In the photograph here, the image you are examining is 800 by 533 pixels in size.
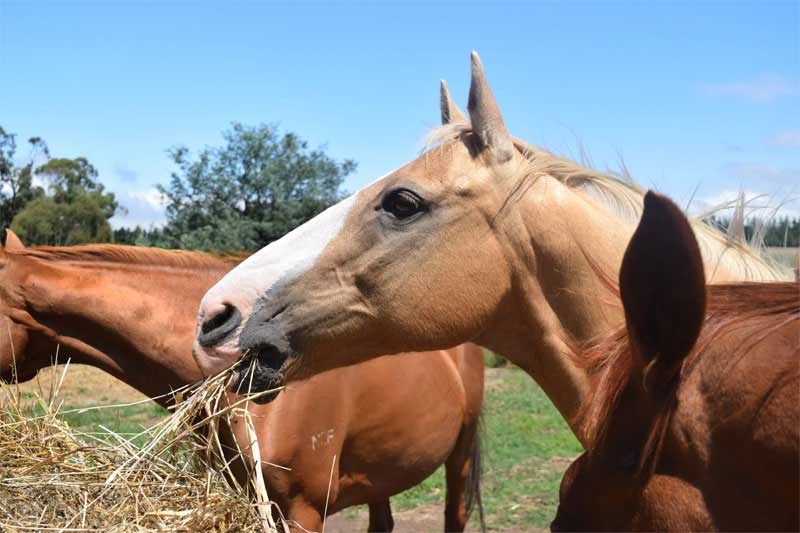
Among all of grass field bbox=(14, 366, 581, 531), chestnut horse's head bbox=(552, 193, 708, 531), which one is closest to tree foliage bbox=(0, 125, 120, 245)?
grass field bbox=(14, 366, 581, 531)

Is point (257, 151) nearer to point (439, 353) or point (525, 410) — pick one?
point (525, 410)

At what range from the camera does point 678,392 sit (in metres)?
1.06

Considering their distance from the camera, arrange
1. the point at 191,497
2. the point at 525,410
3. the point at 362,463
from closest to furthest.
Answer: the point at 191,497 < the point at 362,463 < the point at 525,410

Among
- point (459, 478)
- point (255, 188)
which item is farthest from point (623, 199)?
point (255, 188)

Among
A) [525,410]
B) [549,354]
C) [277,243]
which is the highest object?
[277,243]

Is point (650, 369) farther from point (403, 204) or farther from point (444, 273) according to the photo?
point (403, 204)

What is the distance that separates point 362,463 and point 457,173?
87.9 inches

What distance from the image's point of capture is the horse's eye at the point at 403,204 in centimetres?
208

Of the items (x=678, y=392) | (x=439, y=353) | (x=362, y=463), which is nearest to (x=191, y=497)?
(x=678, y=392)

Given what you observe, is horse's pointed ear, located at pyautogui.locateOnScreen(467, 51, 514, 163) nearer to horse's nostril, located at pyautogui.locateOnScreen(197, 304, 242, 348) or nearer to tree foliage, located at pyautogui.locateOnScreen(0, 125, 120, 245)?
horse's nostril, located at pyautogui.locateOnScreen(197, 304, 242, 348)

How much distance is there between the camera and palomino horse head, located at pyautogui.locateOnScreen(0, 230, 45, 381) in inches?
122

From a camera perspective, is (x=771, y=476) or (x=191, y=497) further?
(x=191, y=497)

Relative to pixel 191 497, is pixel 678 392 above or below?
above

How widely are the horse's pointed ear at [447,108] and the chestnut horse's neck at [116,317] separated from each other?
1.54m
